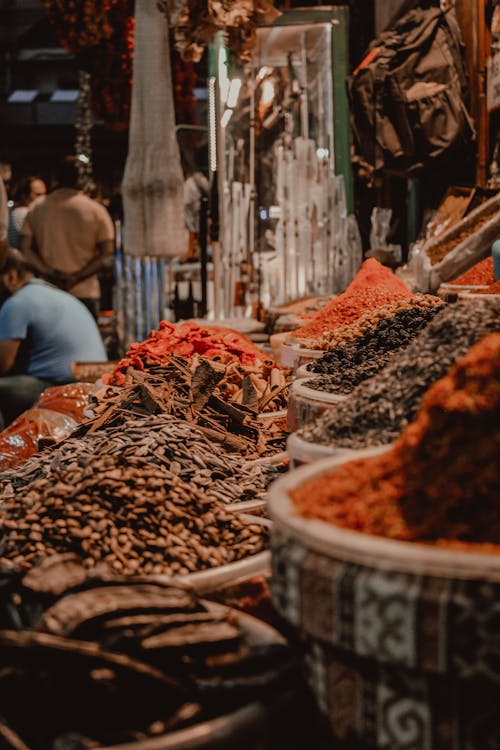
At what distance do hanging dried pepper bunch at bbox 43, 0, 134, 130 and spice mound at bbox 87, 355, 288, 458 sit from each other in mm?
3323

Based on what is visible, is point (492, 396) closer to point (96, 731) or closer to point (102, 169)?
point (96, 731)

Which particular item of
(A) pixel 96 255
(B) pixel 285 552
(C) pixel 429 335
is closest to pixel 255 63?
(A) pixel 96 255

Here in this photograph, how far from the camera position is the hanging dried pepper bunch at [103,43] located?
521 centimetres

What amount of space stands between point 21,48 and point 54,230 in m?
9.94

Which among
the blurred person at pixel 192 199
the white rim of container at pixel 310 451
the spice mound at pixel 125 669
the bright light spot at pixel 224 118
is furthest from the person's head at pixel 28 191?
the spice mound at pixel 125 669

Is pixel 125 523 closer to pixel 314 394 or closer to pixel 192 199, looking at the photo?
pixel 314 394

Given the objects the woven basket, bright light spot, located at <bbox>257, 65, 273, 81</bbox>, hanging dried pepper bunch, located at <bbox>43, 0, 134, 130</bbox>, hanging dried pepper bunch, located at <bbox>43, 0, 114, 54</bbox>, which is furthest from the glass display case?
the woven basket

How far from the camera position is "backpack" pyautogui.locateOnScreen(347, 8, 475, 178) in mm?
4199

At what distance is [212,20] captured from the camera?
3.96 m

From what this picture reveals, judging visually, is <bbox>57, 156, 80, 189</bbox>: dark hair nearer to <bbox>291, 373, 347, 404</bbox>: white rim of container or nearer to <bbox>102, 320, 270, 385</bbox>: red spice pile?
<bbox>102, 320, 270, 385</bbox>: red spice pile

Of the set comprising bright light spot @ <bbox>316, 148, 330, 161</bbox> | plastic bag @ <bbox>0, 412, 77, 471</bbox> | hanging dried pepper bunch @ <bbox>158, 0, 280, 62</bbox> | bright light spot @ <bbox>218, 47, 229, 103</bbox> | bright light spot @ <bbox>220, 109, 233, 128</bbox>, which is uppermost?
hanging dried pepper bunch @ <bbox>158, 0, 280, 62</bbox>

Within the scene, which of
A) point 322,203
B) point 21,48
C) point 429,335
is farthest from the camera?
point 21,48

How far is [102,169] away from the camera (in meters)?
13.9

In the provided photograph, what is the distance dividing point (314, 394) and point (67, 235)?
5110 millimetres
